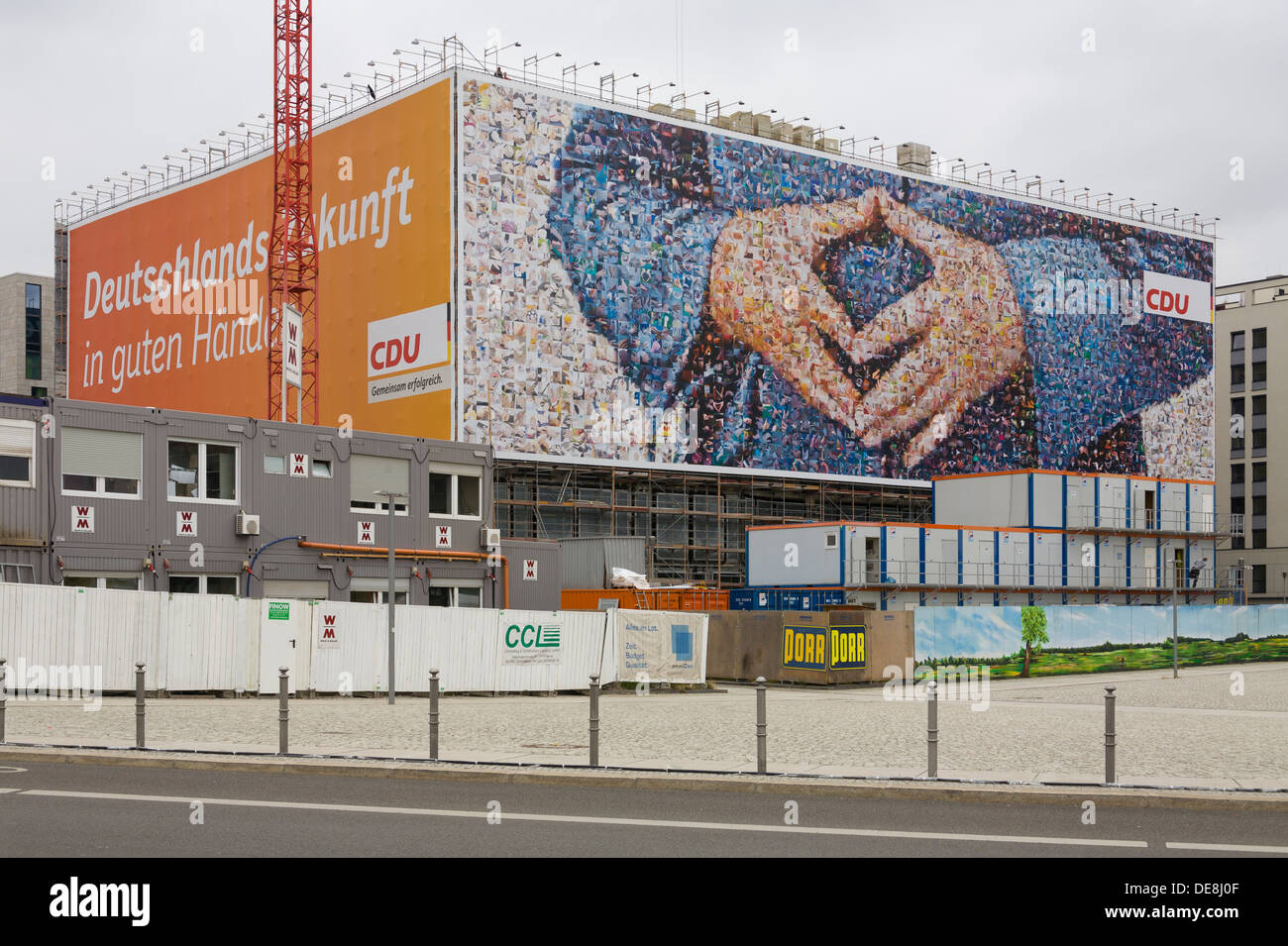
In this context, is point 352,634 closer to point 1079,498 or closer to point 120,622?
point 120,622

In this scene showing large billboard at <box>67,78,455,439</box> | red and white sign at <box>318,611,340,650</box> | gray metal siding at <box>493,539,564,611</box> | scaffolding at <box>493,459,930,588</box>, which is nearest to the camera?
red and white sign at <box>318,611,340,650</box>

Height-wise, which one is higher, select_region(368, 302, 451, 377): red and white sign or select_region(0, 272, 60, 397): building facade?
select_region(0, 272, 60, 397): building facade

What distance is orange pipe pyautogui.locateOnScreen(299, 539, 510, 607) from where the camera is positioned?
38719 millimetres

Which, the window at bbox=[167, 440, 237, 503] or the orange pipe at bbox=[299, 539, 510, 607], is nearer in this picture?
the window at bbox=[167, 440, 237, 503]

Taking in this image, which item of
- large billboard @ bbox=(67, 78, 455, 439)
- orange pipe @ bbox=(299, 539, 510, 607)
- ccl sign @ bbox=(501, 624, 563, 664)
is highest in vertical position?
large billboard @ bbox=(67, 78, 455, 439)

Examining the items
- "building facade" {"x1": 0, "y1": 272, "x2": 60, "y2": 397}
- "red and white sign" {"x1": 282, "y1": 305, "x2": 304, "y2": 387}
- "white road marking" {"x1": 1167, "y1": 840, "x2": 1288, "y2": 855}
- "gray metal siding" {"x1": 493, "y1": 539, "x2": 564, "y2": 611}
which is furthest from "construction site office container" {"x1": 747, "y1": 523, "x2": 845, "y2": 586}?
"building facade" {"x1": 0, "y1": 272, "x2": 60, "y2": 397}

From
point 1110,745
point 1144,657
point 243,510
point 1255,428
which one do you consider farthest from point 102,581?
point 1255,428

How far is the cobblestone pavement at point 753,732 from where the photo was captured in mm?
16938

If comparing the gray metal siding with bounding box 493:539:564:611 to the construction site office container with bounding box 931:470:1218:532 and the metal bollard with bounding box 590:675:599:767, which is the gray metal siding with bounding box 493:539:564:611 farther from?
the metal bollard with bounding box 590:675:599:767

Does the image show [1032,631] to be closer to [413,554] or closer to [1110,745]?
[413,554]

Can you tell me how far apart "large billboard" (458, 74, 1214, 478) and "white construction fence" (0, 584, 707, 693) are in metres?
26.9

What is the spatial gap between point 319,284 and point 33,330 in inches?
2524

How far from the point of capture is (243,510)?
3672 cm
